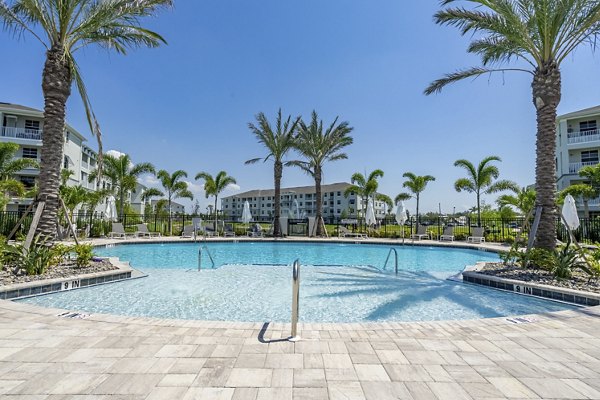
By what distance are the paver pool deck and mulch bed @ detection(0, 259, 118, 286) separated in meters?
2.36

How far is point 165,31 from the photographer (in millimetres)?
10977

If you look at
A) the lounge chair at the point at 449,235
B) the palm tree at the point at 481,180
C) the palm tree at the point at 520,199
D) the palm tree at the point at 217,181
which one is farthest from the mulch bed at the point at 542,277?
the palm tree at the point at 217,181

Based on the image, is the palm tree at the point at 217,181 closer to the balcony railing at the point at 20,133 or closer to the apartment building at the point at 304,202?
the balcony railing at the point at 20,133

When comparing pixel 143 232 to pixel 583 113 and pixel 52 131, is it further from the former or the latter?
pixel 583 113

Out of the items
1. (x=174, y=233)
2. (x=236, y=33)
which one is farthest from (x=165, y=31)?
(x=174, y=233)

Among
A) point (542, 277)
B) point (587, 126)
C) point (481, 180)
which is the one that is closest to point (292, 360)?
point (542, 277)

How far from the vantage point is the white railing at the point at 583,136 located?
1076 inches

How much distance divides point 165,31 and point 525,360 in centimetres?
1289

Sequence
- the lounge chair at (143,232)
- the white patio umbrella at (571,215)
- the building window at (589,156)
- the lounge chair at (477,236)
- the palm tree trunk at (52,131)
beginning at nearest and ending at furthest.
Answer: the palm tree trunk at (52,131) < the white patio umbrella at (571,215) < the lounge chair at (477,236) < the lounge chair at (143,232) < the building window at (589,156)

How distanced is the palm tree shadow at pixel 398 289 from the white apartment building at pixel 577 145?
27.2 m

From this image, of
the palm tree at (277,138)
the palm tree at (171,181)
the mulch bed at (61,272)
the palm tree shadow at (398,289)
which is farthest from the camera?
the palm tree at (171,181)

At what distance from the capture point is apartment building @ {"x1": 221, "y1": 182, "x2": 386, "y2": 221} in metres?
76.8

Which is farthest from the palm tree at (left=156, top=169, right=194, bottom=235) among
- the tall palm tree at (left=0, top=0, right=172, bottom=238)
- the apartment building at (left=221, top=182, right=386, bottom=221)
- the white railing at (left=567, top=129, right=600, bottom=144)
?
the apartment building at (left=221, top=182, right=386, bottom=221)

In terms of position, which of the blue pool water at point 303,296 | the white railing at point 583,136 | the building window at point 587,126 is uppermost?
the building window at point 587,126
